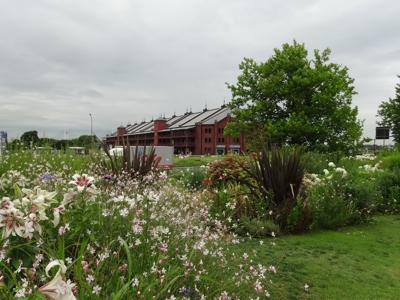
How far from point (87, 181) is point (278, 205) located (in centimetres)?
440

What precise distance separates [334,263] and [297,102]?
918 inches

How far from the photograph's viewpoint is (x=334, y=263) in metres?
4.73

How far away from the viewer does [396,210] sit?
29.2ft

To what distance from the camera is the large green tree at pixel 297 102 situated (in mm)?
25359

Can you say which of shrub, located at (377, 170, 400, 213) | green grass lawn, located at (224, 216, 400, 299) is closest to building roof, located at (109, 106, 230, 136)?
shrub, located at (377, 170, 400, 213)

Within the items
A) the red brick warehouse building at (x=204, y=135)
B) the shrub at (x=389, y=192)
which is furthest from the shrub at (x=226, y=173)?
the red brick warehouse building at (x=204, y=135)

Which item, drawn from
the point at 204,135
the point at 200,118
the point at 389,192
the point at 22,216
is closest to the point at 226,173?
the point at 389,192

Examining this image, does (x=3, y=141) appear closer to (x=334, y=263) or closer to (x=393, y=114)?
(x=334, y=263)

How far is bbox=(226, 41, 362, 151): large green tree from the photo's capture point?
2536cm

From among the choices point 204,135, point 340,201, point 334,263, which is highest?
point 204,135

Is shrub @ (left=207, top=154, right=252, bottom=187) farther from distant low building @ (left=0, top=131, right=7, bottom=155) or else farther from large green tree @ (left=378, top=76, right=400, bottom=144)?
large green tree @ (left=378, top=76, right=400, bottom=144)

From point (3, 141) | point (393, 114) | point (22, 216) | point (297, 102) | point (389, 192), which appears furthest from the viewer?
point (393, 114)

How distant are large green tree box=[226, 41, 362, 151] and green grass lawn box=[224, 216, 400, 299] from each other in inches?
706

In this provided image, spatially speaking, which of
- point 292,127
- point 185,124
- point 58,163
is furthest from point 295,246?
point 185,124
